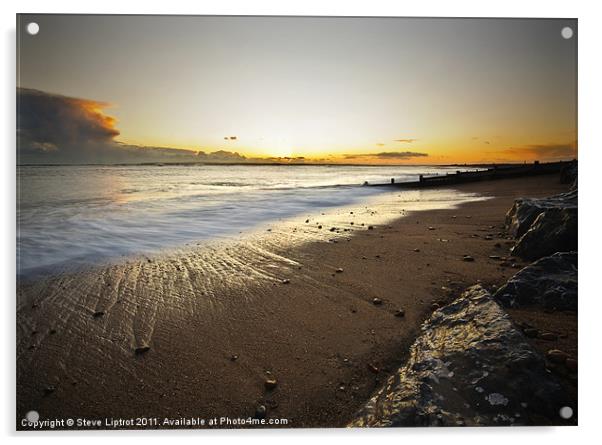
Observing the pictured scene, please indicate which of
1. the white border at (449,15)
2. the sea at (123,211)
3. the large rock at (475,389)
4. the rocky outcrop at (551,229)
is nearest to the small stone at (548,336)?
the large rock at (475,389)

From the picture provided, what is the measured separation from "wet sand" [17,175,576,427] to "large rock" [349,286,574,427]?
15 cm

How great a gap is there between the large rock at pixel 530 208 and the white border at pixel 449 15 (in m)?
0.14

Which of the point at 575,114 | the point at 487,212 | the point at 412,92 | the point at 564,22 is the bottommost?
the point at 487,212

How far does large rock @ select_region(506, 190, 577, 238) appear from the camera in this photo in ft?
9.96

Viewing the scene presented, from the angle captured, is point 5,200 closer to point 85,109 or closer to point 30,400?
point 85,109

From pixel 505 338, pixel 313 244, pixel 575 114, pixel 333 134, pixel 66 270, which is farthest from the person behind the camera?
pixel 313 244

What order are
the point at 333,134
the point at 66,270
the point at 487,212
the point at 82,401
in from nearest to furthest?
the point at 82,401, the point at 66,270, the point at 333,134, the point at 487,212

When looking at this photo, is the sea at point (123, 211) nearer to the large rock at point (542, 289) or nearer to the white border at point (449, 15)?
the white border at point (449, 15)

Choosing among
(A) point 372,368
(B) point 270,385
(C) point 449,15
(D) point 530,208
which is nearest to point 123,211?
(B) point 270,385

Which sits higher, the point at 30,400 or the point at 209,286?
the point at 209,286

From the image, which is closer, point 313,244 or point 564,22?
point 564,22

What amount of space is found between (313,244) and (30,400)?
2.96m
